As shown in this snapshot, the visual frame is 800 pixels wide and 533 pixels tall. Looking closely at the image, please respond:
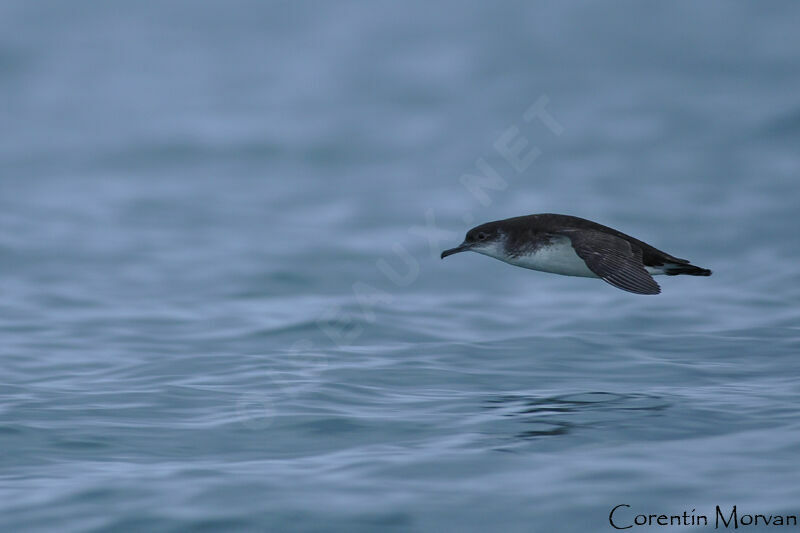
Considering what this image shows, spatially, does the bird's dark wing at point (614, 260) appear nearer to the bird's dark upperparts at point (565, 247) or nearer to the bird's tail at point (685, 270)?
the bird's dark upperparts at point (565, 247)

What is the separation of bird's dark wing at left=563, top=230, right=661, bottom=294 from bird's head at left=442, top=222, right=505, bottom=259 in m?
0.74

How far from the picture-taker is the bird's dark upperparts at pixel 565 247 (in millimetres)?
11217

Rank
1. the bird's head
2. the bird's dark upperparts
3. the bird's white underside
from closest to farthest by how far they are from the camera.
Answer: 1. the bird's dark upperparts
2. the bird's white underside
3. the bird's head

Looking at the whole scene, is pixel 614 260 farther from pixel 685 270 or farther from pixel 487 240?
pixel 487 240

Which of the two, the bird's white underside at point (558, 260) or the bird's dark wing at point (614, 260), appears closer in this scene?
the bird's dark wing at point (614, 260)

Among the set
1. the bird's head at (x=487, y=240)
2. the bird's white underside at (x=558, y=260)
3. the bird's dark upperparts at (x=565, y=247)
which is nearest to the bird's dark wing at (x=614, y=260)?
the bird's dark upperparts at (x=565, y=247)

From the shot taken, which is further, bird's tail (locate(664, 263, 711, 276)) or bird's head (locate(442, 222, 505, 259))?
bird's head (locate(442, 222, 505, 259))

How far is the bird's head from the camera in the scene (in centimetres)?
1214

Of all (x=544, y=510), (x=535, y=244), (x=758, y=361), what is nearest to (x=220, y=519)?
(x=544, y=510)

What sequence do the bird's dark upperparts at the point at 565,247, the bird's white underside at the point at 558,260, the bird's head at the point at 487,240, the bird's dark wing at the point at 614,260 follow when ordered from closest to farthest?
the bird's dark wing at the point at 614,260, the bird's dark upperparts at the point at 565,247, the bird's white underside at the point at 558,260, the bird's head at the point at 487,240

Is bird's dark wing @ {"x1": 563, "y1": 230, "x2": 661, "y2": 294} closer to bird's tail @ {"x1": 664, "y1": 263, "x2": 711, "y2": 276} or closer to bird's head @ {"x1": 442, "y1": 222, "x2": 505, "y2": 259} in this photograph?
bird's tail @ {"x1": 664, "y1": 263, "x2": 711, "y2": 276}

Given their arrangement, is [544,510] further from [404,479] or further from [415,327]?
[415,327]

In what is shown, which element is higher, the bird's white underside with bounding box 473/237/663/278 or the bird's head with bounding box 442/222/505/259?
the bird's head with bounding box 442/222/505/259

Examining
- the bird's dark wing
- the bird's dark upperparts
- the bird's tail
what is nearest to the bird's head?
the bird's dark upperparts
